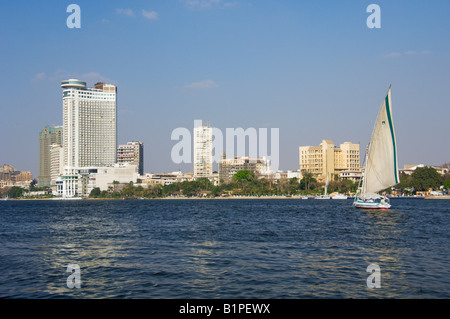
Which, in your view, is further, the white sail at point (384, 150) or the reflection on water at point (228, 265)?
the white sail at point (384, 150)

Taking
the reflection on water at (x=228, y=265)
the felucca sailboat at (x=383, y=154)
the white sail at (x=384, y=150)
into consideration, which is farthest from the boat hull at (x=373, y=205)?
the reflection on water at (x=228, y=265)

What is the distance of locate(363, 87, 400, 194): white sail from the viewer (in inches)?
2640

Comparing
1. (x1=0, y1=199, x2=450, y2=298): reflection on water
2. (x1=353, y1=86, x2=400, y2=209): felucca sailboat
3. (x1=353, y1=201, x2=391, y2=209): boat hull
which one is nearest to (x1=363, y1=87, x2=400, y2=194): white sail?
(x1=353, y1=86, x2=400, y2=209): felucca sailboat

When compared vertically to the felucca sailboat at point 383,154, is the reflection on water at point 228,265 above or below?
below

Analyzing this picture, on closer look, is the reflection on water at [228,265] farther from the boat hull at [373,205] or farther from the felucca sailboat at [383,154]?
the boat hull at [373,205]

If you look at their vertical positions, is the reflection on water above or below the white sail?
below

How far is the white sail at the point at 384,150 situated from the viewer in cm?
6706

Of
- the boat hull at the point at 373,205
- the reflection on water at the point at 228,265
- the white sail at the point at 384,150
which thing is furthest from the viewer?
the boat hull at the point at 373,205

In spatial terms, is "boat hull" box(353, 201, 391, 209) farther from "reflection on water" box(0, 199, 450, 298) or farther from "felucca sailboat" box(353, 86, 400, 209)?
"reflection on water" box(0, 199, 450, 298)

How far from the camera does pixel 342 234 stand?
36656 mm

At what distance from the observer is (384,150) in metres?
67.9

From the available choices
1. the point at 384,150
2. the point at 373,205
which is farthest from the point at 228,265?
the point at 373,205
